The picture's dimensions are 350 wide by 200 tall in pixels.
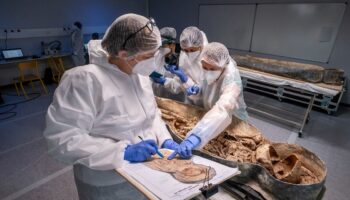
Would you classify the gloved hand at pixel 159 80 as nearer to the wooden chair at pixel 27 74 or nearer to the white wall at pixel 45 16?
the wooden chair at pixel 27 74

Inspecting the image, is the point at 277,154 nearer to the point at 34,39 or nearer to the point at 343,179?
the point at 343,179

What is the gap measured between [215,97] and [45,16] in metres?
4.76

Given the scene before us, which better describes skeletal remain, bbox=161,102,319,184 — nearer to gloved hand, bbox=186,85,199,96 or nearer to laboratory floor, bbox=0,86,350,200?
gloved hand, bbox=186,85,199,96

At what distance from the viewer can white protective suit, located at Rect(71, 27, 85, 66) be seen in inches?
190

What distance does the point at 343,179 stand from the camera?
7.19 ft

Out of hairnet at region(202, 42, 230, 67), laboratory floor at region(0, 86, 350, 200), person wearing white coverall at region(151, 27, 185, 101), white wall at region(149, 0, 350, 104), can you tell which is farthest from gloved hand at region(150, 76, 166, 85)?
white wall at region(149, 0, 350, 104)

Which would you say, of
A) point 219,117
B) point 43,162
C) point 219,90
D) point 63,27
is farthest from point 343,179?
point 63,27

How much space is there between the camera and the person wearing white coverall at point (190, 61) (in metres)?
2.15

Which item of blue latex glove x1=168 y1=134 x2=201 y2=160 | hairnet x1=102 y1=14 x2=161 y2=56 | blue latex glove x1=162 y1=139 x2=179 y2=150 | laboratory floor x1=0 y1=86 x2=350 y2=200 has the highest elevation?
hairnet x1=102 y1=14 x2=161 y2=56

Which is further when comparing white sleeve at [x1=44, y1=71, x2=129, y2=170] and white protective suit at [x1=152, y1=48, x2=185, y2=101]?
white protective suit at [x1=152, y1=48, x2=185, y2=101]

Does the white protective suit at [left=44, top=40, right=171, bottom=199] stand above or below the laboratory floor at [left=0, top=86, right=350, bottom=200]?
above

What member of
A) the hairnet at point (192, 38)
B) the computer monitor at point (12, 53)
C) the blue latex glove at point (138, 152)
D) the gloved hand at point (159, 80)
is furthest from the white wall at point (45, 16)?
the blue latex glove at point (138, 152)

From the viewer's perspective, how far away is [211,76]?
169 centimetres

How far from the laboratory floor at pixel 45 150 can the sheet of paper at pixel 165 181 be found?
1.37 meters
